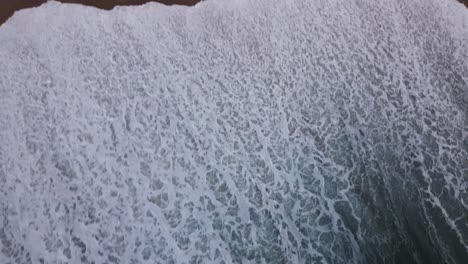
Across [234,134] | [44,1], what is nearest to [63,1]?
[44,1]

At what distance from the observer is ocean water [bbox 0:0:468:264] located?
0.71 metres

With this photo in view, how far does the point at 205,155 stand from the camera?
77 cm

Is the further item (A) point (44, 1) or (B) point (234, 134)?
(A) point (44, 1)

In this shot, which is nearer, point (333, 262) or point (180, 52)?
point (333, 262)

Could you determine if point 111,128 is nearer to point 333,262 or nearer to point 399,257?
point 333,262

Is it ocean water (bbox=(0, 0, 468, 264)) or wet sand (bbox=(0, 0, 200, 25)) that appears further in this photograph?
wet sand (bbox=(0, 0, 200, 25))

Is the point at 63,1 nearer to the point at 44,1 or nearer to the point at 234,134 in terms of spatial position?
the point at 44,1

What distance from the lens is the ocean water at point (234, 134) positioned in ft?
2.32

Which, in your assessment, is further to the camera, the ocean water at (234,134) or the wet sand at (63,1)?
the wet sand at (63,1)

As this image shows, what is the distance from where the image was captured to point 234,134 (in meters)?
0.79

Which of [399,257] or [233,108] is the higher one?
[233,108]

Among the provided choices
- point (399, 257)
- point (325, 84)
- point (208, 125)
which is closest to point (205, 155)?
point (208, 125)

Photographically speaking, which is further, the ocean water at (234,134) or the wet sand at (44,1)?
the wet sand at (44,1)

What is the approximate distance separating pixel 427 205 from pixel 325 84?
11.6 inches
